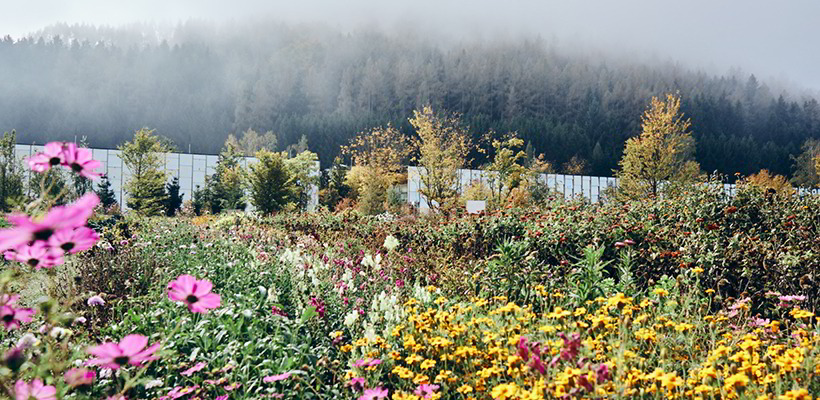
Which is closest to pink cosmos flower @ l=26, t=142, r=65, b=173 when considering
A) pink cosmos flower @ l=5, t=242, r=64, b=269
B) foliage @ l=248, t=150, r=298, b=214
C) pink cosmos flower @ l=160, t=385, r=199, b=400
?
pink cosmos flower @ l=5, t=242, r=64, b=269

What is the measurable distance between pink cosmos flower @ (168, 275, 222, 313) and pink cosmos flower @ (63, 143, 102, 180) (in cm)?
32

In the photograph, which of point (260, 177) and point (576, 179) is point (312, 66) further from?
point (260, 177)

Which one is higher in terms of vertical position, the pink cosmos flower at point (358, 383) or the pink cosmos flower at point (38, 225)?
the pink cosmos flower at point (38, 225)

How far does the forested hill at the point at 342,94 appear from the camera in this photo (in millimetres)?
90688

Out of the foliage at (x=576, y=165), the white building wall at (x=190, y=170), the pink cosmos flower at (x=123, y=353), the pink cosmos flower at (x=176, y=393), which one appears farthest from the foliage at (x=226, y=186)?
the foliage at (x=576, y=165)

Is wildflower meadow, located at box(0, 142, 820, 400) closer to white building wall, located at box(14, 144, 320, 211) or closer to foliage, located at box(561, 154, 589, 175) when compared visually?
white building wall, located at box(14, 144, 320, 211)

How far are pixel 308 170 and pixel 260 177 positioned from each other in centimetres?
1428

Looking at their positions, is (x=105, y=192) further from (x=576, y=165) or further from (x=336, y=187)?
(x=576, y=165)

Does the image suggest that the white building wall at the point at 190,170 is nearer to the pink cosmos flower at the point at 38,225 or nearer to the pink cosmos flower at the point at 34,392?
the pink cosmos flower at the point at 34,392

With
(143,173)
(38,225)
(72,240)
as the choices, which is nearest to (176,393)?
(72,240)

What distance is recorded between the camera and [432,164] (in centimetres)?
2203

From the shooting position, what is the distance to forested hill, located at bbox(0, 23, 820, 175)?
90.7 m

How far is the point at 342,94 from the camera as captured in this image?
112 metres

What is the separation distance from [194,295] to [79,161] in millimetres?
435
